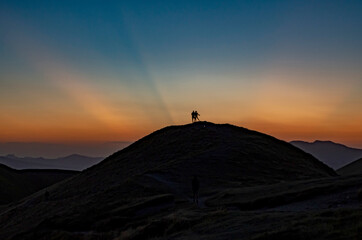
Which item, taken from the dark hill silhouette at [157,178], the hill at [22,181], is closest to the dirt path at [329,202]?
the dark hill silhouette at [157,178]

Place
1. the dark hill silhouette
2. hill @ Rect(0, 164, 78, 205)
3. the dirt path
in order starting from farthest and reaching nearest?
1. hill @ Rect(0, 164, 78, 205)
2. the dark hill silhouette
3. the dirt path

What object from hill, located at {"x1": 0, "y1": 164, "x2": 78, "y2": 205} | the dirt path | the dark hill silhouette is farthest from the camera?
hill, located at {"x1": 0, "y1": 164, "x2": 78, "y2": 205}

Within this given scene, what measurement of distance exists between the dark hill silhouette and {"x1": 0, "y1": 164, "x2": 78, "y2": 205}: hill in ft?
131

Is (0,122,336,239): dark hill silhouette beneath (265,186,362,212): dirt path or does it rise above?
above

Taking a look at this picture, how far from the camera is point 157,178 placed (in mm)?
48250

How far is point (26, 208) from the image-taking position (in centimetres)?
5909

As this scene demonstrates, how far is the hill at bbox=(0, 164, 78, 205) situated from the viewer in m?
107

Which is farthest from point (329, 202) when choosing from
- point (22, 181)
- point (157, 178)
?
point (22, 181)

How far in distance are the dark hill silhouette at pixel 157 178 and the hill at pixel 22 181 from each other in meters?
39.8

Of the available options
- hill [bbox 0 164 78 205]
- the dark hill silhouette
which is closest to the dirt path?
the dark hill silhouette

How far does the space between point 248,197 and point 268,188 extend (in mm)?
3331

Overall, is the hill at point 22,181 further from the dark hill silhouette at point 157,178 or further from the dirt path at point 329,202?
the dirt path at point 329,202

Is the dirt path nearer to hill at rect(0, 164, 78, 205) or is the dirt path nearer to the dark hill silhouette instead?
the dark hill silhouette

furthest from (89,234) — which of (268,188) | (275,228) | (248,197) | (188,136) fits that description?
(188,136)
